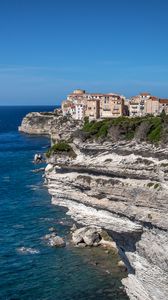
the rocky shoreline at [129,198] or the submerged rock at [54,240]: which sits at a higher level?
the rocky shoreline at [129,198]

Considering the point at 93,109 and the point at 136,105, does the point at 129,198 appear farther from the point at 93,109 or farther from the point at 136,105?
the point at 93,109

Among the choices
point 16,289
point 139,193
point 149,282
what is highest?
point 139,193

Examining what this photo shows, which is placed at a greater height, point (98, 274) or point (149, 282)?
point (149, 282)

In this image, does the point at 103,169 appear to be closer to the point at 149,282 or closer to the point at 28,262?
the point at 149,282

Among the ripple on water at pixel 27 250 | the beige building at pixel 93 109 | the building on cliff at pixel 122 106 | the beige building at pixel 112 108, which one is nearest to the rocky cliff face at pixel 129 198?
the ripple on water at pixel 27 250

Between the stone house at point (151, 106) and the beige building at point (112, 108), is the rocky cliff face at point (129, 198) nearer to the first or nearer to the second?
the stone house at point (151, 106)

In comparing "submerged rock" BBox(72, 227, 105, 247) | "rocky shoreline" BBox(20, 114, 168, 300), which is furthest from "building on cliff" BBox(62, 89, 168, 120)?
"rocky shoreline" BBox(20, 114, 168, 300)

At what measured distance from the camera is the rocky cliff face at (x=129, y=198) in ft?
71.1

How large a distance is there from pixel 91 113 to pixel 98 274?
197 ft

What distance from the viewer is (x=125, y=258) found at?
2650 cm

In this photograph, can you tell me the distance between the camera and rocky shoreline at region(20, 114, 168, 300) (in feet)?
71.1

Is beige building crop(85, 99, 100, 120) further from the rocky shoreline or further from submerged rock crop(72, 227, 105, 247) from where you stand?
the rocky shoreline

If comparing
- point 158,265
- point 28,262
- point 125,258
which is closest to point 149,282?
point 158,265

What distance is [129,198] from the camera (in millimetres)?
23250
